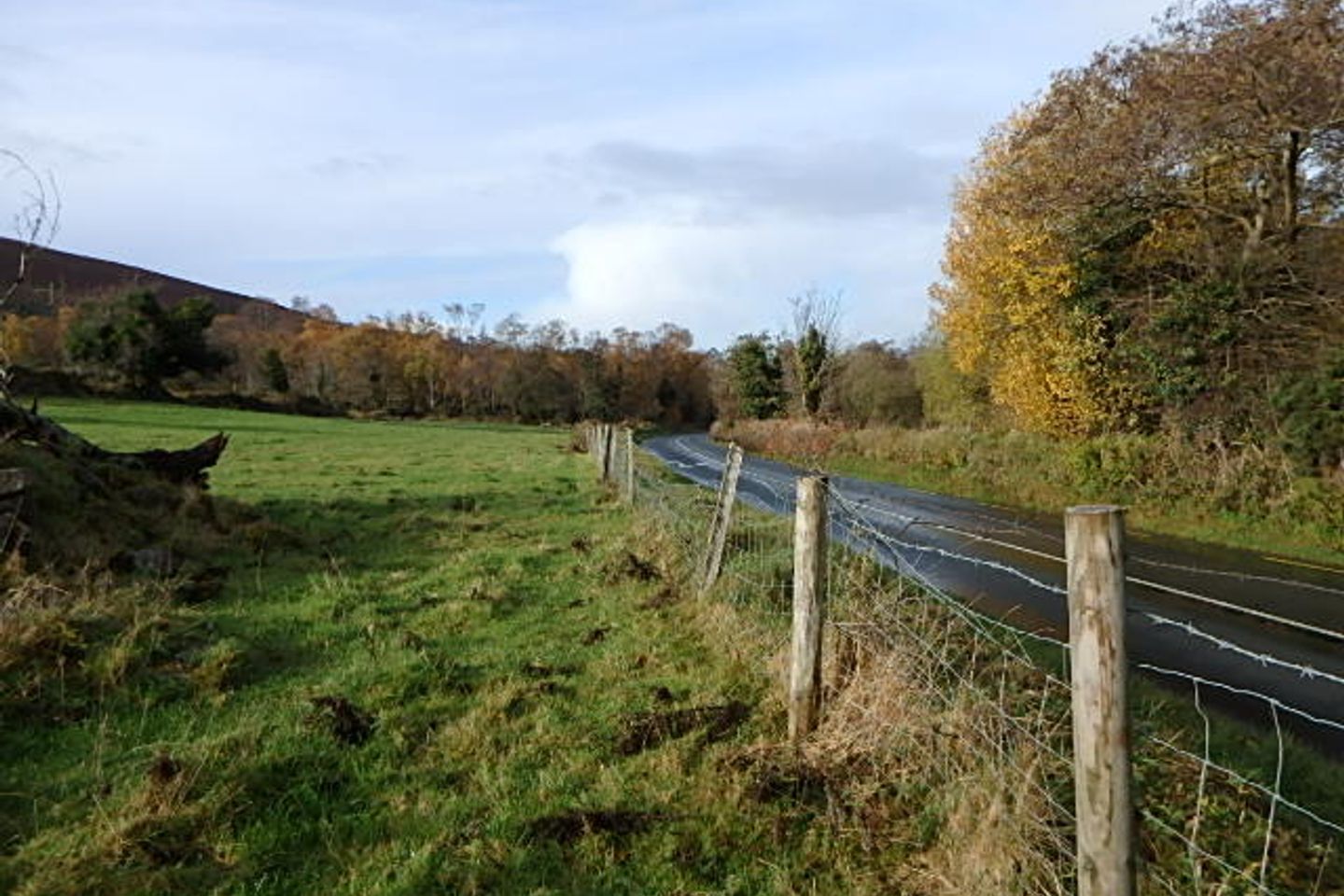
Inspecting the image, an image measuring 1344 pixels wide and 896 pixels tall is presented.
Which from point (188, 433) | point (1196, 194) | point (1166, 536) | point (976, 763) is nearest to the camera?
point (976, 763)

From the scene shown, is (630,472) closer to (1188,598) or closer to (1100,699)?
(1188,598)

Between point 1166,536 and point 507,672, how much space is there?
1445 cm

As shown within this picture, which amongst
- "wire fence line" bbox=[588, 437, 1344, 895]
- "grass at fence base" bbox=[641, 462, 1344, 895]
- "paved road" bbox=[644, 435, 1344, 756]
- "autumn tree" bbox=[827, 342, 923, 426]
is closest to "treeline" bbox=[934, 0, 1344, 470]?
"paved road" bbox=[644, 435, 1344, 756]

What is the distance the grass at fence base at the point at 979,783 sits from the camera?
10.7 ft

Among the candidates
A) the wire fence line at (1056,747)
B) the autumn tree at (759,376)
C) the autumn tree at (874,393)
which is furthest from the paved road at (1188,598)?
the autumn tree at (759,376)

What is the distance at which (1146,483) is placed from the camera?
17578mm

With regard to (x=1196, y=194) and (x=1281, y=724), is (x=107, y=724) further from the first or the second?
(x=1196, y=194)

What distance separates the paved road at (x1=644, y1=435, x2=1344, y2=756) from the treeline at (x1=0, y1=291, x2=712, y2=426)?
5777 centimetres

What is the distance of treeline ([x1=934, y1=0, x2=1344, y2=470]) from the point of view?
16.0 m

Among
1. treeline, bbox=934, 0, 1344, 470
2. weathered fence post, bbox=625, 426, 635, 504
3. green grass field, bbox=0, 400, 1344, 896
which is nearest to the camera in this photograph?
green grass field, bbox=0, 400, 1344, 896

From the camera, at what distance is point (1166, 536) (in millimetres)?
15383

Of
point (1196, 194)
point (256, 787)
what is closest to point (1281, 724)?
point (256, 787)

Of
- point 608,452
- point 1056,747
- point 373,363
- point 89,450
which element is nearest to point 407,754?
point 1056,747

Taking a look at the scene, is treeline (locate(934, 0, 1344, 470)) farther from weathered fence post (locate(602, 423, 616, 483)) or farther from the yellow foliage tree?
weathered fence post (locate(602, 423, 616, 483))
